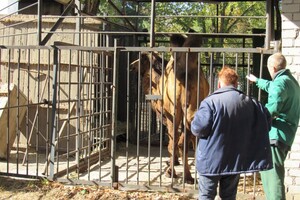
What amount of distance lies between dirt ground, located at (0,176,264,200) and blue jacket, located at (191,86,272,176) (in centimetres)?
193

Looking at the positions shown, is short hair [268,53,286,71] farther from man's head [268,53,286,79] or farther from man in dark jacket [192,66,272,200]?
man in dark jacket [192,66,272,200]

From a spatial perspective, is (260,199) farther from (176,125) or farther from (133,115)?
(133,115)

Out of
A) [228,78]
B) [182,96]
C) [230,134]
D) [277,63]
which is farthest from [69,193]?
[277,63]

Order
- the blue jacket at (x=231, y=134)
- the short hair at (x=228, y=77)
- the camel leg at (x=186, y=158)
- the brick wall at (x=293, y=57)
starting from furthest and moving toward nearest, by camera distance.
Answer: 1. the camel leg at (x=186, y=158)
2. the brick wall at (x=293, y=57)
3. the short hair at (x=228, y=77)
4. the blue jacket at (x=231, y=134)

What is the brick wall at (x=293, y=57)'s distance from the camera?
233 inches

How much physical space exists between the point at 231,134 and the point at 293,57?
7.86ft

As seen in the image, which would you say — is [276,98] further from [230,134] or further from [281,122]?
[230,134]

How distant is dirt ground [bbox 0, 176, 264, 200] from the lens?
6.07 meters

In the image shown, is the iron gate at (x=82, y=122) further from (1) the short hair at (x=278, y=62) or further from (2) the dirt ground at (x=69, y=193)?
(1) the short hair at (x=278, y=62)

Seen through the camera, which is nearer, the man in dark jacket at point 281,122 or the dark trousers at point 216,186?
the dark trousers at point 216,186

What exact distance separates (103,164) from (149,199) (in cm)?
247

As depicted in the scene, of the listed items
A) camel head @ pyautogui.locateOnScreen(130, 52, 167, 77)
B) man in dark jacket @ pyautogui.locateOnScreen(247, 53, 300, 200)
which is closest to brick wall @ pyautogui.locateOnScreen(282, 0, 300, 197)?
man in dark jacket @ pyautogui.locateOnScreen(247, 53, 300, 200)

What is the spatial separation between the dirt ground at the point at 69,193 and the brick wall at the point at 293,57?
51 centimetres

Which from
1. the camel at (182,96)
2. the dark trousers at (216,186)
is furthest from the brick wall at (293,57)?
the dark trousers at (216,186)
